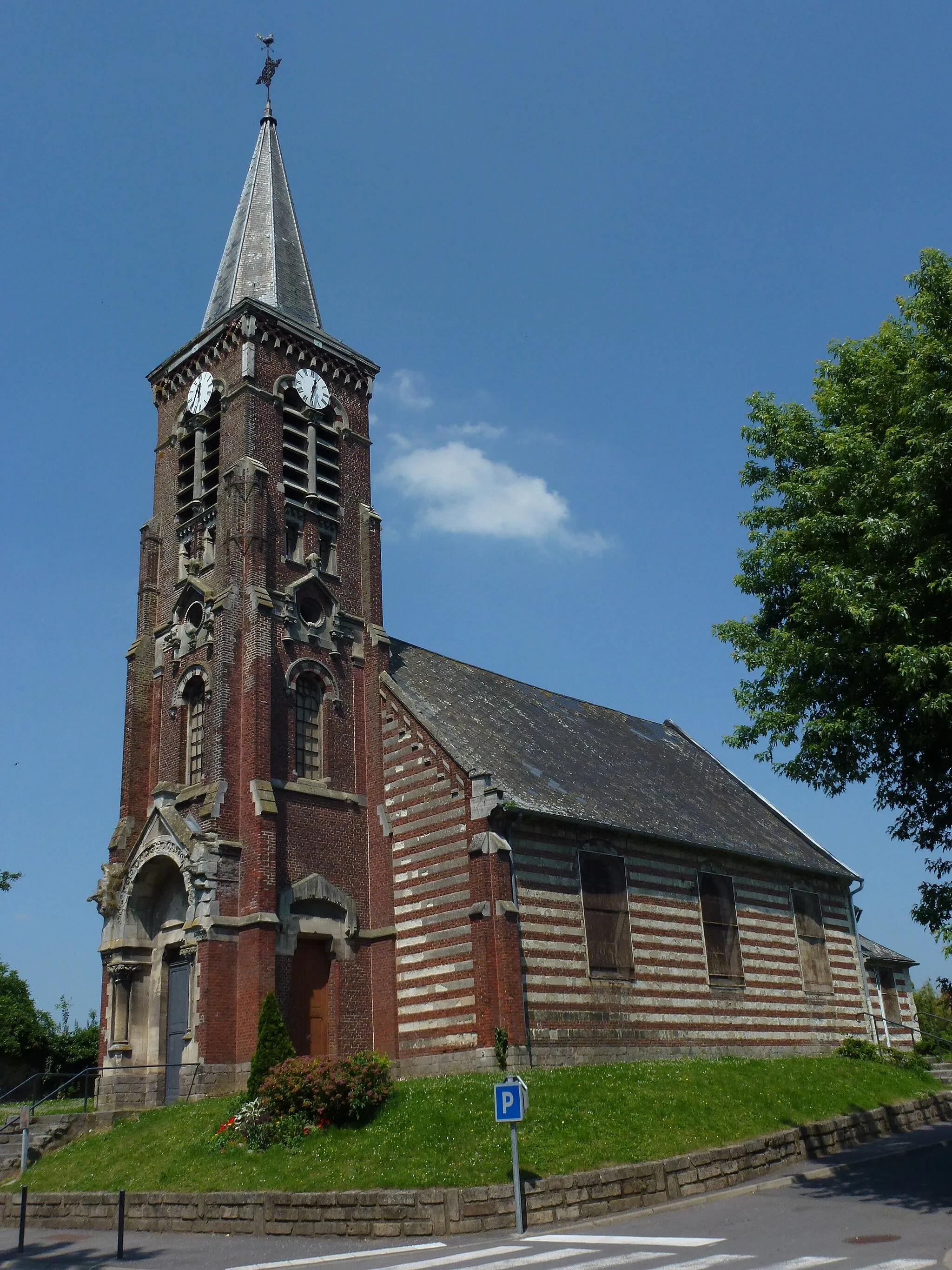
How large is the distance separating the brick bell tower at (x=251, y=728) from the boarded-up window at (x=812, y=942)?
14.1 m

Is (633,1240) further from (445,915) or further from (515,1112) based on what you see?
(445,915)

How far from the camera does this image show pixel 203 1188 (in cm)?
1958

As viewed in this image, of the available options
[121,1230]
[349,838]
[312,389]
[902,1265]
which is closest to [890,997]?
[349,838]

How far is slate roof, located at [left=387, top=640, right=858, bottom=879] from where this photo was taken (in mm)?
29812

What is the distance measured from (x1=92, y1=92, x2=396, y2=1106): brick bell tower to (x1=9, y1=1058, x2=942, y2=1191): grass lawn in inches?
122

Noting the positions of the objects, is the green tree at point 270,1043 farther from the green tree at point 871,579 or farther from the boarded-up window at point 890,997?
the boarded-up window at point 890,997

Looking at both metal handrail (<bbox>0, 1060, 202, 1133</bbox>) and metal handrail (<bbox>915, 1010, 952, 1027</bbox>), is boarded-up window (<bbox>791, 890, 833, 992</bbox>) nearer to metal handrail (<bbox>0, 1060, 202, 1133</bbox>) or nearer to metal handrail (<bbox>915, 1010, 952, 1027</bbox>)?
metal handrail (<bbox>915, 1010, 952, 1027</bbox>)

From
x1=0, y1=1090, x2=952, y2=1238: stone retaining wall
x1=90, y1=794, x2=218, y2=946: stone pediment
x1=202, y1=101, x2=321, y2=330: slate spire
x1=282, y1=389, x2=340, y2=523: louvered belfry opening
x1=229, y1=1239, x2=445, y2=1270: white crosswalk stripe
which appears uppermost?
x1=202, y1=101, x2=321, y2=330: slate spire

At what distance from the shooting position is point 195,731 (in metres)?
31.1

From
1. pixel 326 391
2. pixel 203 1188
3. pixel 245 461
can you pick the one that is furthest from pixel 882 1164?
pixel 326 391

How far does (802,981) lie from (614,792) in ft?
28.4

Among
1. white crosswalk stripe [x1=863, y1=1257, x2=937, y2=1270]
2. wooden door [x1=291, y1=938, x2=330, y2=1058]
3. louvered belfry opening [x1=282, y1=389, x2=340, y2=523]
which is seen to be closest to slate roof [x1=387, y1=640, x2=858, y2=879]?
louvered belfry opening [x1=282, y1=389, x2=340, y2=523]

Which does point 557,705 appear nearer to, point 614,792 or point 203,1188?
point 614,792

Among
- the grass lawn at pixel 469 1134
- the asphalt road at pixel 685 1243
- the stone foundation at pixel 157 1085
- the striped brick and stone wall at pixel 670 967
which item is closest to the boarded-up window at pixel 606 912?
the striped brick and stone wall at pixel 670 967
